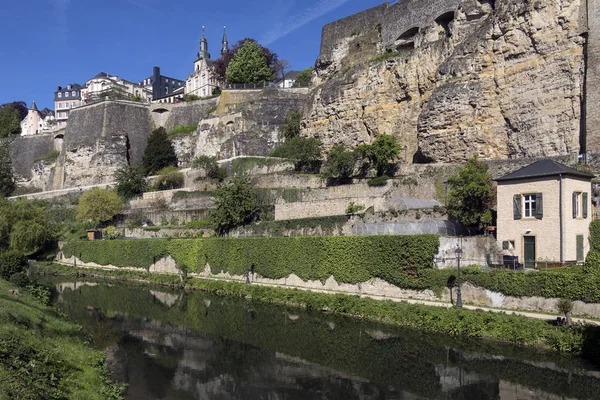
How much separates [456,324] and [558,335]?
302 centimetres

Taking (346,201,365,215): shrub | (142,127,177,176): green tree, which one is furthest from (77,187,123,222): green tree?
(346,201,365,215): shrub

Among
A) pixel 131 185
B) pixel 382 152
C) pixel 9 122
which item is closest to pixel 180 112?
pixel 131 185

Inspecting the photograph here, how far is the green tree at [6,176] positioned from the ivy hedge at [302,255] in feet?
100.0

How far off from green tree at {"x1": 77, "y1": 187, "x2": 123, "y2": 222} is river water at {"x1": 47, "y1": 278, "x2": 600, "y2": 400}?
22561 millimetres

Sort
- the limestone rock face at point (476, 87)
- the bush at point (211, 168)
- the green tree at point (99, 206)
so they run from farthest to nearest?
the green tree at point (99, 206) → the bush at point (211, 168) → the limestone rock face at point (476, 87)

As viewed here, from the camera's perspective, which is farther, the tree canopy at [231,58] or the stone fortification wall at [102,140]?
the tree canopy at [231,58]

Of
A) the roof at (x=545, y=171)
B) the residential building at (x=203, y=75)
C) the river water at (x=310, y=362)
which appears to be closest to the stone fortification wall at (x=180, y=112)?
the residential building at (x=203, y=75)

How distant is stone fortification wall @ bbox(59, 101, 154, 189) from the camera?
53.9m

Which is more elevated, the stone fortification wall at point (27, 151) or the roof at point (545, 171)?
the stone fortification wall at point (27, 151)

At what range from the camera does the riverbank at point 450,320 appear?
14008 millimetres

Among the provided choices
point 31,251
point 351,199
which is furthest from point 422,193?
point 31,251

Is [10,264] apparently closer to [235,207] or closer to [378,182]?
[235,207]

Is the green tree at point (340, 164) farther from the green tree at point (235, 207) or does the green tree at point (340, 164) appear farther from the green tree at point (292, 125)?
the green tree at point (292, 125)

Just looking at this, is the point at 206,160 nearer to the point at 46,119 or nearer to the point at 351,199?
the point at 351,199
